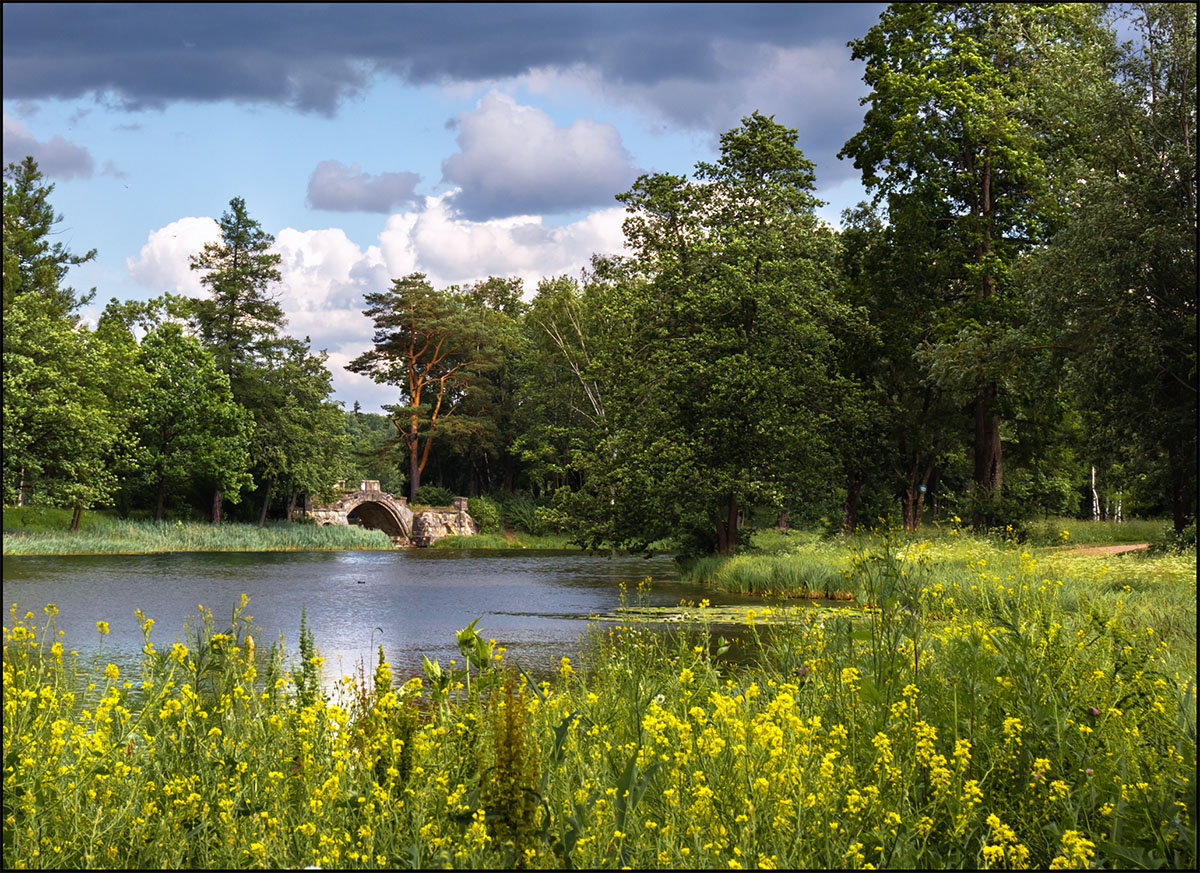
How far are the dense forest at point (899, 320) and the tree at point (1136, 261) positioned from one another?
0.05m

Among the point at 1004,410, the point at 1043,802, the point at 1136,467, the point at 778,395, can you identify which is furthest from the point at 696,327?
the point at 1043,802

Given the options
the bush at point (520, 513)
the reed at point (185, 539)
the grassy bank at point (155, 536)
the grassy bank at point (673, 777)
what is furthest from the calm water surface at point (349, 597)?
the bush at point (520, 513)

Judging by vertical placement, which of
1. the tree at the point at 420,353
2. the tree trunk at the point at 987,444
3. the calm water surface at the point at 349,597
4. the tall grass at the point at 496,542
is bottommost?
the tall grass at the point at 496,542

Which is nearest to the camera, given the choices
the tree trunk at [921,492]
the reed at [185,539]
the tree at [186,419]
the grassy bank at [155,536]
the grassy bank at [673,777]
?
the grassy bank at [673,777]

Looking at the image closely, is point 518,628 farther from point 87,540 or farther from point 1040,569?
point 87,540

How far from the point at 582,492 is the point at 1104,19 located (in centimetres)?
1451

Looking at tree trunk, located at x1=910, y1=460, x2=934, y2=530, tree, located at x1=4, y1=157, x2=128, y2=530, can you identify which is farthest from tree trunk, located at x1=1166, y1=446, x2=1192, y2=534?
tree, located at x1=4, y1=157, x2=128, y2=530

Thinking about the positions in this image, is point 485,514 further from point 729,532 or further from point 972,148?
point 972,148

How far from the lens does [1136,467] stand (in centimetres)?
1909

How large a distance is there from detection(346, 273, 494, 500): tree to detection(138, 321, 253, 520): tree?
11.7 m

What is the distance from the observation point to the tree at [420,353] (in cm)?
5547

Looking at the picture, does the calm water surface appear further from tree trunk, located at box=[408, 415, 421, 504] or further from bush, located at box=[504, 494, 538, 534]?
tree trunk, located at box=[408, 415, 421, 504]

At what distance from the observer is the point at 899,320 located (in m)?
26.6

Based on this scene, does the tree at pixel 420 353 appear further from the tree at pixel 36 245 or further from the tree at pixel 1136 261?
the tree at pixel 1136 261
